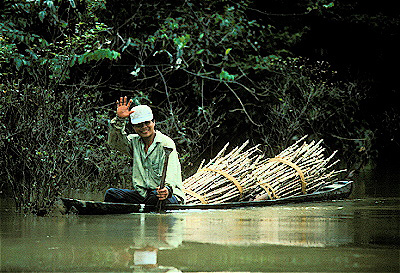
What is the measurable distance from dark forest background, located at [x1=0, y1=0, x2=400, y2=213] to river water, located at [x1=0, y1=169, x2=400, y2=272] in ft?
5.77

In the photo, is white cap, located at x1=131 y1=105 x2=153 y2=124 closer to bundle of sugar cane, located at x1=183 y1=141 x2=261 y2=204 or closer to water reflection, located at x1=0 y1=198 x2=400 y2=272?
water reflection, located at x1=0 y1=198 x2=400 y2=272

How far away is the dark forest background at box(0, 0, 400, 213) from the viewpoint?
39.0ft

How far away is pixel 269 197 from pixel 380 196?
2595 mm

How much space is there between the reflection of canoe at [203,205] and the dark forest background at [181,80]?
478mm

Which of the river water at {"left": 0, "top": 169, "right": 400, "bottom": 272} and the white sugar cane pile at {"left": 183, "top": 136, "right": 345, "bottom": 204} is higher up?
the white sugar cane pile at {"left": 183, "top": 136, "right": 345, "bottom": 204}

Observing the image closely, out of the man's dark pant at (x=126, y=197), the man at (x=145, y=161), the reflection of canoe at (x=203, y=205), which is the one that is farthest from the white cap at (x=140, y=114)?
the reflection of canoe at (x=203, y=205)

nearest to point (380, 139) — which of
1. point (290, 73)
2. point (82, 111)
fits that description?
point (290, 73)

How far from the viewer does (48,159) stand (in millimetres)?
10164

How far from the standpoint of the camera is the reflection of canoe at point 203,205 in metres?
9.87

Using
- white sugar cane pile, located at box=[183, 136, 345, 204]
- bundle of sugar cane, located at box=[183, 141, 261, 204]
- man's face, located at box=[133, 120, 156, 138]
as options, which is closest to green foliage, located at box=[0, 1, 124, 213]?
man's face, located at box=[133, 120, 156, 138]

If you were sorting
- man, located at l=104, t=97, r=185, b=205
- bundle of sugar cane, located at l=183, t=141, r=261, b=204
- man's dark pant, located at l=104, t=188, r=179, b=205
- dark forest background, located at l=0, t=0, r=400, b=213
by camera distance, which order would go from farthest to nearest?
dark forest background, located at l=0, t=0, r=400, b=213
bundle of sugar cane, located at l=183, t=141, r=261, b=204
man's dark pant, located at l=104, t=188, r=179, b=205
man, located at l=104, t=97, r=185, b=205

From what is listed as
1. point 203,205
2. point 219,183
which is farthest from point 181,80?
point 203,205

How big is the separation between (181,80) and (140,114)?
8190 millimetres

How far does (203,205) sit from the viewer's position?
421 inches
